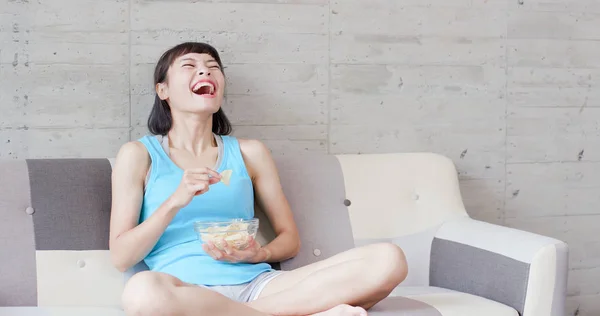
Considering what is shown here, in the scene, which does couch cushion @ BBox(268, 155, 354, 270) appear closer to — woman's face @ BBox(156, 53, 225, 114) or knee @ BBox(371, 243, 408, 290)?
woman's face @ BBox(156, 53, 225, 114)

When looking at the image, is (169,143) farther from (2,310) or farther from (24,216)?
(2,310)

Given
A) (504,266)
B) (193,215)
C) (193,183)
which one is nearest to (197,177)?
(193,183)

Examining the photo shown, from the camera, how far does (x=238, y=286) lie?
223 centimetres

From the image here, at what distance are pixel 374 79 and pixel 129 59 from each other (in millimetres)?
946

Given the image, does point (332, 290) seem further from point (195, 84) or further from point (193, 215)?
point (195, 84)

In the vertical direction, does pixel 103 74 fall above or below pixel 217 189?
above

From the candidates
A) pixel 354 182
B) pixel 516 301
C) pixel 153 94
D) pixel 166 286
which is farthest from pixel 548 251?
pixel 153 94

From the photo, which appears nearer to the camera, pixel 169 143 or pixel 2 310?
pixel 2 310

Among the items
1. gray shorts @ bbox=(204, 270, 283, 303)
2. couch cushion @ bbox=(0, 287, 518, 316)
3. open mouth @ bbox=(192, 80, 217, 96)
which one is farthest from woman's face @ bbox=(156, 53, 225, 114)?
couch cushion @ bbox=(0, 287, 518, 316)

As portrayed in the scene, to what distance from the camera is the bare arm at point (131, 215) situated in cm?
219

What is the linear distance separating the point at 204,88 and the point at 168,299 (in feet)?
2.94

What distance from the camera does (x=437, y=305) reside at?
7.06ft

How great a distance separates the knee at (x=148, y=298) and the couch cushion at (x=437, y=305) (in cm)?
53

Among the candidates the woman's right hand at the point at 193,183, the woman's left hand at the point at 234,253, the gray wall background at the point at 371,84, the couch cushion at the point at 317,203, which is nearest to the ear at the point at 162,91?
the gray wall background at the point at 371,84
